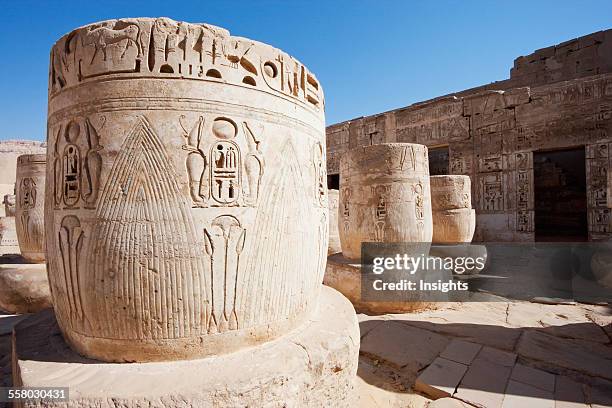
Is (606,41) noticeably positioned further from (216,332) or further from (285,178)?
(216,332)

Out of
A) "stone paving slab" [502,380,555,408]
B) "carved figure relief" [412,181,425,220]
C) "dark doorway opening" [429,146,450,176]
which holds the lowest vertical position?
"stone paving slab" [502,380,555,408]

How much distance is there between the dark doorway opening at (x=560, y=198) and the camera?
40.0 feet

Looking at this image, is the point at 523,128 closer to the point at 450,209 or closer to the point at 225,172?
the point at 450,209

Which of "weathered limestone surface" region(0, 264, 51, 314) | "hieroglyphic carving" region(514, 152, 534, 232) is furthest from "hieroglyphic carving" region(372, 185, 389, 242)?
"hieroglyphic carving" region(514, 152, 534, 232)

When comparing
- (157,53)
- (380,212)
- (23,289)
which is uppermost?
(157,53)

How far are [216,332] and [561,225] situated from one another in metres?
14.9

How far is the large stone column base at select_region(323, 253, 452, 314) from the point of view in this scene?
4.25m

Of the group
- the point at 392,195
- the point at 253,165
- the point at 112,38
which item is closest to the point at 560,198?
the point at 392,195

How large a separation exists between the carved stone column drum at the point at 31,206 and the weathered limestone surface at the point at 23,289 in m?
0.35

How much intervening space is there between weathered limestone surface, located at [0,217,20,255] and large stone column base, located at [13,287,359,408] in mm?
8200

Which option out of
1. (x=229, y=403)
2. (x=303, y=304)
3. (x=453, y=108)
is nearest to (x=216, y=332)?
(x=229, y=403)

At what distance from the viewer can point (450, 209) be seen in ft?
20.6

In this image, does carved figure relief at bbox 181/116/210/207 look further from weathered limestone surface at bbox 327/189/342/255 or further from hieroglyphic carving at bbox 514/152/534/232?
hieroglyphic carving at bbox 514/152/534/232

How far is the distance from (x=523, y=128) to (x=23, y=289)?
1142 cm
